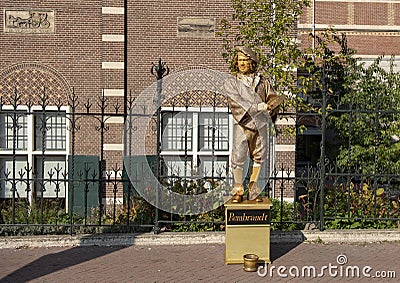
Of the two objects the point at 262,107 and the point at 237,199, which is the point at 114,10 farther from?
the point at 237,199

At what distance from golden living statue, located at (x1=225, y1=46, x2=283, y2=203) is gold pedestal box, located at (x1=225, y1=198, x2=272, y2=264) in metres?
0.16

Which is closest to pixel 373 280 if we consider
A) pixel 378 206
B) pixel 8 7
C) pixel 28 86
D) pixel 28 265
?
pixel 378 206

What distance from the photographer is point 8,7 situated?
11.5 meters

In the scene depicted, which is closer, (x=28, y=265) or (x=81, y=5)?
(x=28, y=265)

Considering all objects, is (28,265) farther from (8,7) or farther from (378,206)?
(8,7)

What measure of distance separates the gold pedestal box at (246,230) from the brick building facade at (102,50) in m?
5.45

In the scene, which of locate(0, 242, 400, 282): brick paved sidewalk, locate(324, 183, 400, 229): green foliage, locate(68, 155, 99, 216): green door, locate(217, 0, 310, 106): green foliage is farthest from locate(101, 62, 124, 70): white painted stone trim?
locate(324, 183, 400, 229): green foliage

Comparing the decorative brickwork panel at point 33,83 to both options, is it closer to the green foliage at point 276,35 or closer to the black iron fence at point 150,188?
the black iron fence at point 150,188

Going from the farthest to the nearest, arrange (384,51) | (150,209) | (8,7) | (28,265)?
(384,51) → (8,7) → (150,209) → (28,265)

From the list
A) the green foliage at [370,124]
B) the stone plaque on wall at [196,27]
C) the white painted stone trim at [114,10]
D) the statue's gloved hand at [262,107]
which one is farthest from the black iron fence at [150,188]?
the white painted stone trim at [114,10]

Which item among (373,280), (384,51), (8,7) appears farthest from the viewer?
(384,51)

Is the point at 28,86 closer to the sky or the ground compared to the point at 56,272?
closer to the sky

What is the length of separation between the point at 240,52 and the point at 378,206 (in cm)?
424

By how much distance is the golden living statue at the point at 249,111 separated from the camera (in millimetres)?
6328
